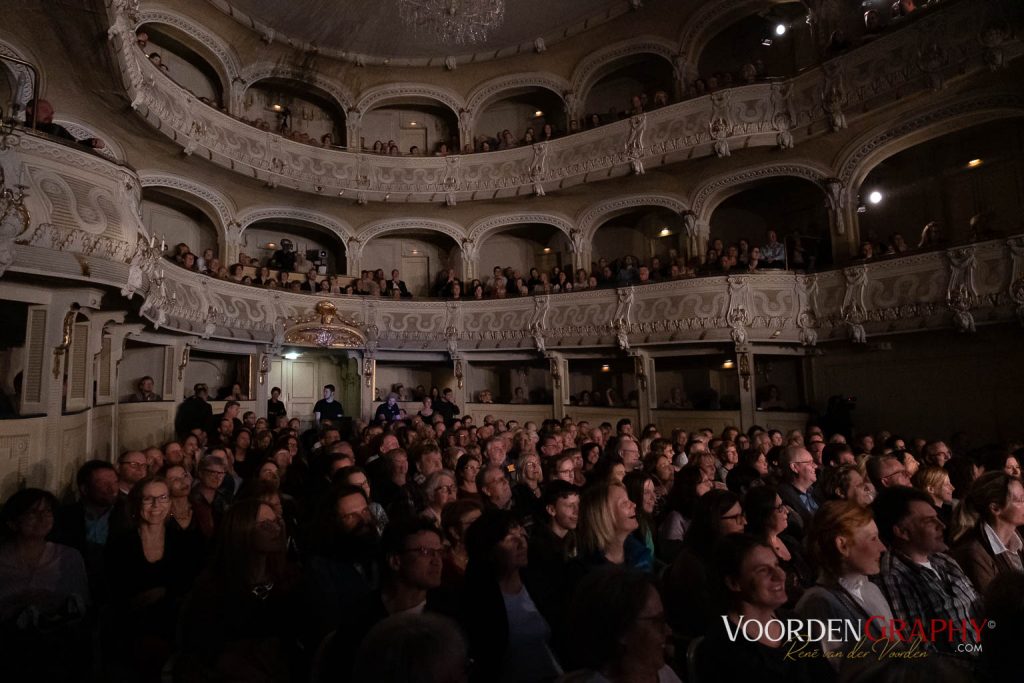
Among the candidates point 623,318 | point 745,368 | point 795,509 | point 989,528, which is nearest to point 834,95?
point 745,368

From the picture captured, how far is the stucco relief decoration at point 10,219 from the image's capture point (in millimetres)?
4781

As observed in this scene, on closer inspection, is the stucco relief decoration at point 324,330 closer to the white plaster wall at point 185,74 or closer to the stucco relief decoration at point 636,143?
the white plaster wall at point 185,74

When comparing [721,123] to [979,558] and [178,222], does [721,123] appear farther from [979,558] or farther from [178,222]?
[178,222]

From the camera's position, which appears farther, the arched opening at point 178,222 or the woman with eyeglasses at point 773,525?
the arched opening at point 178,222

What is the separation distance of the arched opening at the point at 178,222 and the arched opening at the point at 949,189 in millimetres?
14843

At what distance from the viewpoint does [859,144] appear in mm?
11695

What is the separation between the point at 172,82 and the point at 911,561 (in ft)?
44.9

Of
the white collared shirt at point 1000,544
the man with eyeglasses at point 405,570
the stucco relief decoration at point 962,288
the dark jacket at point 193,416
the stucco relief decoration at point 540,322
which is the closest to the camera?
the man with eyeglasses at point 405,570

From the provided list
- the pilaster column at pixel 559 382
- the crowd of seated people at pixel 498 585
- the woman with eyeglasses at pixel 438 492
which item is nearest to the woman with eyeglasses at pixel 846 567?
the crowd of seated people at pixel 498 585

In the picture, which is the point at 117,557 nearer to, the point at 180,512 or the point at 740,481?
the point at 180,512

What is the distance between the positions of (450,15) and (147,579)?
10589mm

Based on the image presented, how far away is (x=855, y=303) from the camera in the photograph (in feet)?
35.9

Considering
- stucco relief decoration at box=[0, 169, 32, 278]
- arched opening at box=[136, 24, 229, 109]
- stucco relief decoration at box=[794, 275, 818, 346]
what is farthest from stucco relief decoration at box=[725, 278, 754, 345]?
arched opening at box=[136, 24, 229, 109]

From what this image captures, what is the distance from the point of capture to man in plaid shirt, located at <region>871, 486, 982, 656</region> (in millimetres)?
2441
